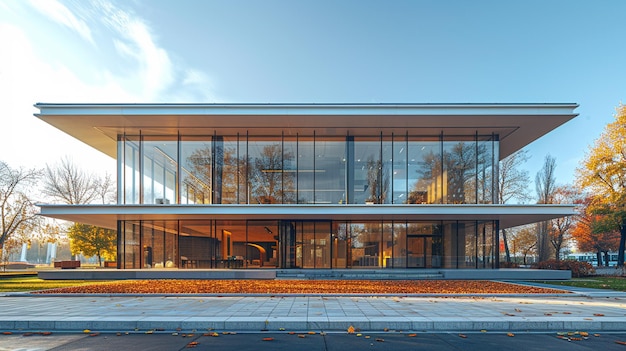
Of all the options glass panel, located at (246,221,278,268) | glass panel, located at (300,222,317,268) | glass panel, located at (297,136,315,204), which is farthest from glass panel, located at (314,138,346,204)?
glass panel, located at (246,221,278,268)

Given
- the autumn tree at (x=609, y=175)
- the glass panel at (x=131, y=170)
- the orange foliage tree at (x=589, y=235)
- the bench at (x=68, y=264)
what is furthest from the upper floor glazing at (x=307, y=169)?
the orange foliage tree at (x=589, y=235)

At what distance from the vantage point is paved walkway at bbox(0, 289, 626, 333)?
358 inches

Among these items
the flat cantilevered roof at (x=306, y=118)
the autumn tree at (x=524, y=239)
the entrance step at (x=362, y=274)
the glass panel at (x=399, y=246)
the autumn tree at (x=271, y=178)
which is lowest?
the autumn tree at (x=524, y=239)

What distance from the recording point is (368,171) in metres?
25.6

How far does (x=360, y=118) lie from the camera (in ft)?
76.0

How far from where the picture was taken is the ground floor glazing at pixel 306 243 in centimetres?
2561

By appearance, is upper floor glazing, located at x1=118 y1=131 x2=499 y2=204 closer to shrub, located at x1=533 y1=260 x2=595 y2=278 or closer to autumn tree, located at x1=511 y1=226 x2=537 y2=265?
shrub, located at x1=533 y1=260 x2=595 y2=278

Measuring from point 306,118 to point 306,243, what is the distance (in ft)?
28.0

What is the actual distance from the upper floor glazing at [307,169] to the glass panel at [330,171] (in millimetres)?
66

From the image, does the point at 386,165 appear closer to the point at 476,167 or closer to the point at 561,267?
the point at 476,167

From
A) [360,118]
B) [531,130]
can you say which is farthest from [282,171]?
[531,130]

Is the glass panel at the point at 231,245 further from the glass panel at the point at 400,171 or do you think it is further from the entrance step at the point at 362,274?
the glass panel at the point at 400,171

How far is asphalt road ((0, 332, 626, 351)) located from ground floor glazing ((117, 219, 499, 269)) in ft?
56.5

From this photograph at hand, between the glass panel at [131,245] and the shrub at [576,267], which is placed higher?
the glass panel at [131,245]
